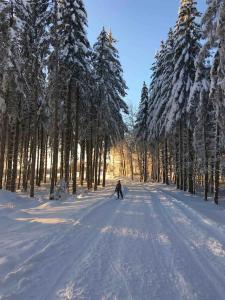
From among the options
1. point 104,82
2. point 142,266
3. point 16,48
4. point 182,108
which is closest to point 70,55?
point 16,48

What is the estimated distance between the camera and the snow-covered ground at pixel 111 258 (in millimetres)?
6266

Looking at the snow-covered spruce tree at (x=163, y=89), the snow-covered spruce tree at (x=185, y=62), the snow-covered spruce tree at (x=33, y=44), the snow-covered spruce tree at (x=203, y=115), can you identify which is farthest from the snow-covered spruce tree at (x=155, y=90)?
the snow-covered spruce tree at (x=33, y=44)

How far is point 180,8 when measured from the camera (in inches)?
1315

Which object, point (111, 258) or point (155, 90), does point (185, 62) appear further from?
point (111, 258)

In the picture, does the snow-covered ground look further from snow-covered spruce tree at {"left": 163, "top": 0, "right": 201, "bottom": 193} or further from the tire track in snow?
snow-covered spruce tree at {"left": 163, "top": 0, "right": 201, "bottom": 193}

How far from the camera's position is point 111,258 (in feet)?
27.4

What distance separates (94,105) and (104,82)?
7.85 feet

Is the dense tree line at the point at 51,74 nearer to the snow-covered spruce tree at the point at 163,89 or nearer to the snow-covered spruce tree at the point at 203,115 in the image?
the snow-covered spruce tree at the point at 163,89

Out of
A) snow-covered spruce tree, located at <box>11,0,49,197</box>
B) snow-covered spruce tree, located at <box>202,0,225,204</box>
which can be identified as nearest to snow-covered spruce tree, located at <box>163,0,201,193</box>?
snow-covered spruce tree, located at <box>202,0,225,204</box>

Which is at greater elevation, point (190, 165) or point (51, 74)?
point (51, 74)

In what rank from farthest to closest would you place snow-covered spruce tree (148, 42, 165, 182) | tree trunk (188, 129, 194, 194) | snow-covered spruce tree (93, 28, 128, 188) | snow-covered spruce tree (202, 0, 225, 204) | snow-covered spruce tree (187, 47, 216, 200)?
1. snow-covered spruce tree (148, 42, 165, 182)
2. snow-covered spruce tree (93, 28, 128, 188)
3. tree trunk (188, 129, 194, 194)
4. snow-covered spruce tree (187, 47, 216, 200)
5. snow-covered spruce tree (202, 0, 225, 204)

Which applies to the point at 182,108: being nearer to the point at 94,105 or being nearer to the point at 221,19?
the point at 94,105

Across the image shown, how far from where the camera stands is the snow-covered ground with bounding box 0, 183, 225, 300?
247 inches

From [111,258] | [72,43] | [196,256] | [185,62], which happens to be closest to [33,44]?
[72,43]
